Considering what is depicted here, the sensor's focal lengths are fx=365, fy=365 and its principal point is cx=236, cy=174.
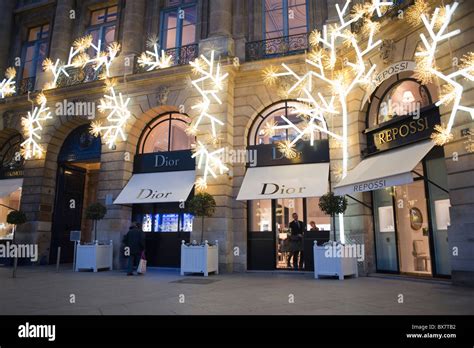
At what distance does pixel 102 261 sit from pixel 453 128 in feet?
42.0

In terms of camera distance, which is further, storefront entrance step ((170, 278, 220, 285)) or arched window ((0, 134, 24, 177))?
arched window ((0, 134, 24, 177))

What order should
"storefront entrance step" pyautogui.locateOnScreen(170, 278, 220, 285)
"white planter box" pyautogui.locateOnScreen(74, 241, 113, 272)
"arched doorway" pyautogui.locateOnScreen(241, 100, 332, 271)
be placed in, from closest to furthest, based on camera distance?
"storefront entrance step" pyautogui.locateOnScreen(170, 278, 220, 285) → "arched doorway" pyautogui.locateOnScreen(241, 100, 332, 271) → "white planter box" pyautogui.locateOnScreen(74, 241, 113, 272)

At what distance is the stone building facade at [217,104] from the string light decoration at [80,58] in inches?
18.0

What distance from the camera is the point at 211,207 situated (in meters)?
13.2

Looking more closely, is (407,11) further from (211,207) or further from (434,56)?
(211,207)

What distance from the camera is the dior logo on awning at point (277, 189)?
12.6 m

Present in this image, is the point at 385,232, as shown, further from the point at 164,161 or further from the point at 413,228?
the point at 164,161

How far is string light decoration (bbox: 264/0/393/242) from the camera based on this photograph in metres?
12.2

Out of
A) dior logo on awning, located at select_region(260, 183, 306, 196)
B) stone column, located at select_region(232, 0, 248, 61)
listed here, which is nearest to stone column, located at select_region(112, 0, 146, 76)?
stone column, located at select_region(232, 0, 248, 61)

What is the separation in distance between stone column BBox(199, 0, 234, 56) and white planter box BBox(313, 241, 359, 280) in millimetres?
8582

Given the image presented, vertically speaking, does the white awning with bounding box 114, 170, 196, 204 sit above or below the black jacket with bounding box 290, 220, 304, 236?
above

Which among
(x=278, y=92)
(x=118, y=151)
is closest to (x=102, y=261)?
(x=118, y=151)

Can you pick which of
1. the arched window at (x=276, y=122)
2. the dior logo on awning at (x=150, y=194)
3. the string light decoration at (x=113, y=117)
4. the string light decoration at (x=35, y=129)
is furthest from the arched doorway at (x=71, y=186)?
the arched window at (x=276, y=122)

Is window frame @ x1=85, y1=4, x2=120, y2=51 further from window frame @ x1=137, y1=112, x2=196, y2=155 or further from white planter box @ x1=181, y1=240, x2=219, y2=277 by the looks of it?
white planter box @ x1=181, y1=240, x2=219, y2=277
